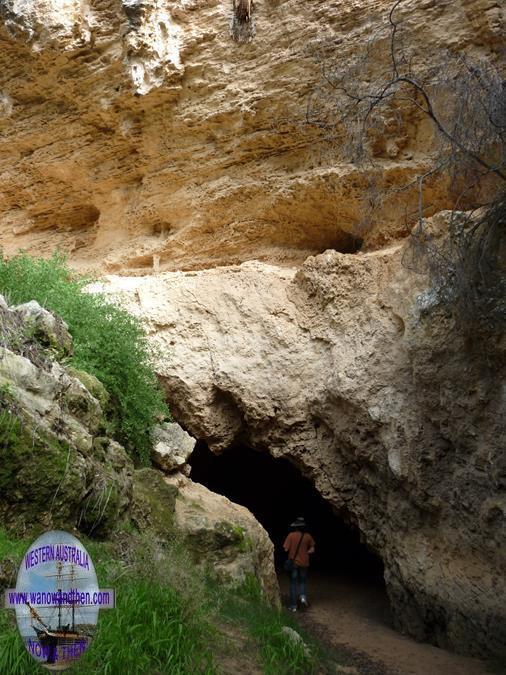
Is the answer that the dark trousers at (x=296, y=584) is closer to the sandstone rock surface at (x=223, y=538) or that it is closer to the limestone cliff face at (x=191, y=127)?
the sandstone rock surface at (x=223, y=538)

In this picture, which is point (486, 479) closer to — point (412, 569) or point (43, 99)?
point (412, 569)

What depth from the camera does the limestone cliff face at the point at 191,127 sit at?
9.80m

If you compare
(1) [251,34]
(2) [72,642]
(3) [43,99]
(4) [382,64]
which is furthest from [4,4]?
(2) [72,642]

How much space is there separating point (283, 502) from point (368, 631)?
4871 mm

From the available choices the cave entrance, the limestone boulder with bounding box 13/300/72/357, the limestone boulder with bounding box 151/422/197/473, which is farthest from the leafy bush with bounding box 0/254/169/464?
the cave entrance

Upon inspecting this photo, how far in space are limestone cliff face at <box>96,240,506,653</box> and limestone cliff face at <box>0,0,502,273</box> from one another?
1070 mm

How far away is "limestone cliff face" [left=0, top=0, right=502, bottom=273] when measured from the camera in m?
9.80

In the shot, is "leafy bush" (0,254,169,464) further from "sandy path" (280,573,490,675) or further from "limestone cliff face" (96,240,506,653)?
"sandy path" (280,573,490,675)

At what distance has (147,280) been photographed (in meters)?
10.1

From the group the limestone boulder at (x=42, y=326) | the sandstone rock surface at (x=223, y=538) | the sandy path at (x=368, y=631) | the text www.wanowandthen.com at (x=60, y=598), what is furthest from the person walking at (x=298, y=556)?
the text www.wanowandthen.com at (x=60, y=598)

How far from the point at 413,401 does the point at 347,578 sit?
174 inches

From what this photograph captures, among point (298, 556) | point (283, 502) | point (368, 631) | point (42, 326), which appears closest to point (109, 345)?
point (42, 326)

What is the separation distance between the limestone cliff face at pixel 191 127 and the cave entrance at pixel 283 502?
→ 11.7ft

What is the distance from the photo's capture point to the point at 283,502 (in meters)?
12.9
